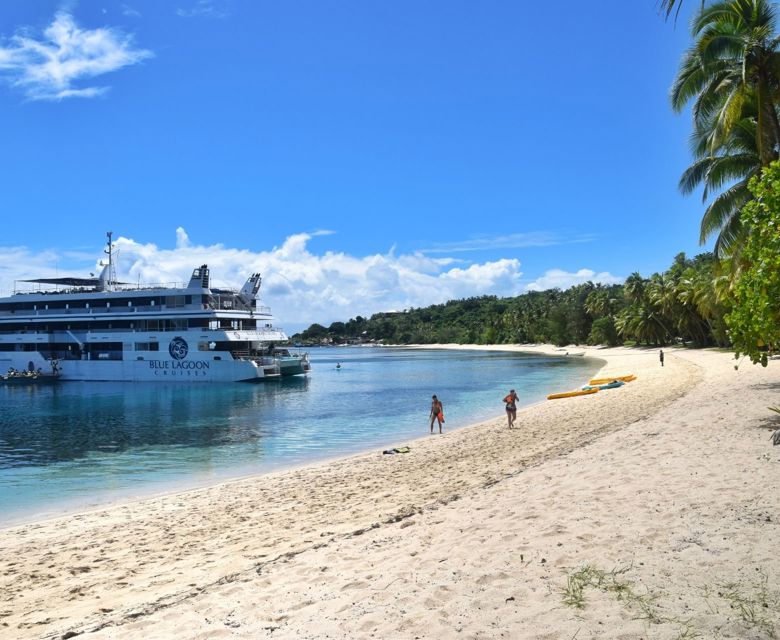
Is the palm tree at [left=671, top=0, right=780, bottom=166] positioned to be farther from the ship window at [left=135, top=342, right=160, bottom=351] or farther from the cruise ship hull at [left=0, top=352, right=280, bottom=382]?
the ship window at [left=135, top=342, right=160, bottom=351]

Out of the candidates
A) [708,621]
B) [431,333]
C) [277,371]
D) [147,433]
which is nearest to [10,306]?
[277,371]

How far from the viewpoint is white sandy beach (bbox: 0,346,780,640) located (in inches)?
185

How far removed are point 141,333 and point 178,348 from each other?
5029 millimetres

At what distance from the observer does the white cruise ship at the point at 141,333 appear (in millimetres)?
50625

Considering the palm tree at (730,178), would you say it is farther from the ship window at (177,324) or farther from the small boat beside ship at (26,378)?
the small boat beside ship at (26,378)

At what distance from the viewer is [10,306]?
5828 centimetres

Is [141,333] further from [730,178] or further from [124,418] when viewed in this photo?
[730,178]

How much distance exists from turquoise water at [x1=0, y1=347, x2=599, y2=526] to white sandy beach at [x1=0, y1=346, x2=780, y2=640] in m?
3.68

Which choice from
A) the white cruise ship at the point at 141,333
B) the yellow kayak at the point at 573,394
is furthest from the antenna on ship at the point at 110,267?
the yellow kayak at the point at 573,394

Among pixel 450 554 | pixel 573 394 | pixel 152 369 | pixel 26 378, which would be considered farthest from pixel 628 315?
pixel 450 554

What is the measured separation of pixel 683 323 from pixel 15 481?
62588 millimetres

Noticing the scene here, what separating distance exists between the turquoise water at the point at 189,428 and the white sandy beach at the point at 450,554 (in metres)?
3.68

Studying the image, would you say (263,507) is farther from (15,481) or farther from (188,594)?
(15,481)

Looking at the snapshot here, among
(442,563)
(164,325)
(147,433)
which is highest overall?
(164,325)
